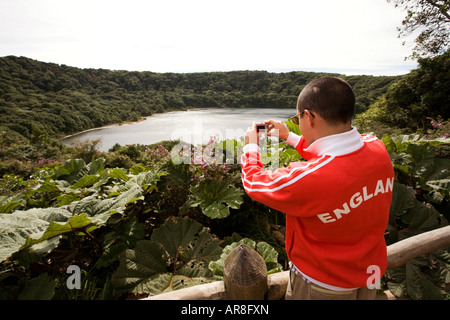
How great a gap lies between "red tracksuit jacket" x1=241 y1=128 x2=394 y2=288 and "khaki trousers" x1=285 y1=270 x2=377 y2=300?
0.19ft

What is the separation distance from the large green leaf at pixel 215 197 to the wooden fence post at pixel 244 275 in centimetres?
104

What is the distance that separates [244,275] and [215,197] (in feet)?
4.41

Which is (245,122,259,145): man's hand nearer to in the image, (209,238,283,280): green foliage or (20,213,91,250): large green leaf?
(209,238,283,280): green foliage

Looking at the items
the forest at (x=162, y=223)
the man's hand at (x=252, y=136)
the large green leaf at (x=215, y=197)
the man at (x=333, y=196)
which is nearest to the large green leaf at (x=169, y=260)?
the forest at (x=162, y=223)

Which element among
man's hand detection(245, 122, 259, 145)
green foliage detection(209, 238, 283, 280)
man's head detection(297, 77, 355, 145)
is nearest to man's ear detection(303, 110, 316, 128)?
man's head detection(297, 77, 355, 145)

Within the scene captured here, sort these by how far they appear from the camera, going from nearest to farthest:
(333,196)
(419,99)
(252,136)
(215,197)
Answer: (333,196) < (252,136) < (215,197) < (419,99)

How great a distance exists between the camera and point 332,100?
88 cm

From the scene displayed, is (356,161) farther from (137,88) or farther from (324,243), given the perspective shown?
(137,88)

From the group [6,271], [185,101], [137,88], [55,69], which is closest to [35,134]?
[185,101]

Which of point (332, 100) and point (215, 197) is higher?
point (332, 100)

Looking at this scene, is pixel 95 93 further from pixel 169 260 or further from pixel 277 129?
pixel 277 129

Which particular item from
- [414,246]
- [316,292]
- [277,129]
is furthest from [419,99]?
[316,292]

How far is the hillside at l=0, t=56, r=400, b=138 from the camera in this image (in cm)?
4434
